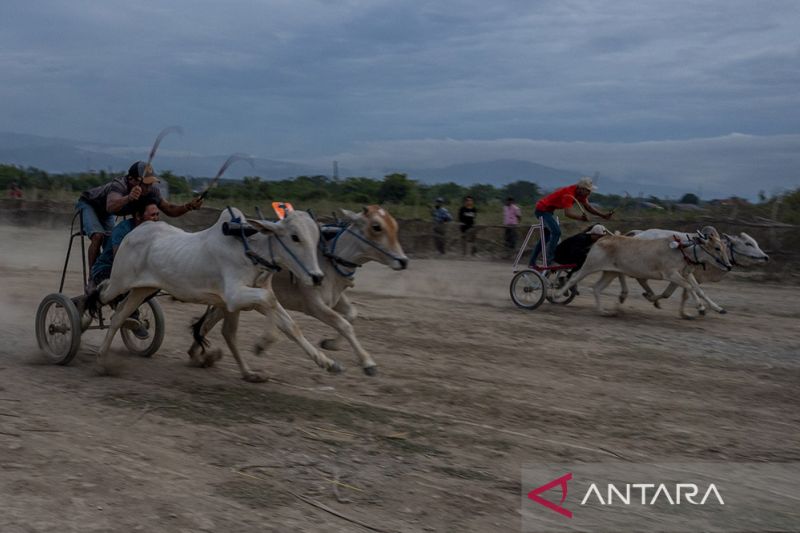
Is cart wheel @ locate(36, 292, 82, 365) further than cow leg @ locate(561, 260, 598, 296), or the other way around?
cow leg @ locate(561, 260, 598, 296)

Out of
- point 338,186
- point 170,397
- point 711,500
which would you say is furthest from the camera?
point 338,186

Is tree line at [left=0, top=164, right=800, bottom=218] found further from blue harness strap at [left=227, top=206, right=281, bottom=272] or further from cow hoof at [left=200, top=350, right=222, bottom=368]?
blue harness strap at [left=227, top=206, right=281, bottom=272]

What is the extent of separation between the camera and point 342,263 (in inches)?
342

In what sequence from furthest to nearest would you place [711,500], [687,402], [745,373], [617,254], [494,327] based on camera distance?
[617,254] < [494,327] < [745,373] < [687,402] < [711,500]

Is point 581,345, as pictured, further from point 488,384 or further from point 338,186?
point 338,186

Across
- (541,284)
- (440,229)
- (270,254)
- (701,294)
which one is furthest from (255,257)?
(440,229)

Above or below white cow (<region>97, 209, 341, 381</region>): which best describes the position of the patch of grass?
below

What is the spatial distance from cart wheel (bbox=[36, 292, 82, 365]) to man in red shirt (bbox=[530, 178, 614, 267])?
8.15m

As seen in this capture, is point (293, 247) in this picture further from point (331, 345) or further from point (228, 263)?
point (331, 345)

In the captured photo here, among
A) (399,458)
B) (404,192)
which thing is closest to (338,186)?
(404,192)

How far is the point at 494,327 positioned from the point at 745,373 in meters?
3.75

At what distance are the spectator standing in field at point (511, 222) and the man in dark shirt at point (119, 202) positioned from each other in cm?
1558

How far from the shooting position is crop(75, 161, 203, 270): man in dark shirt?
8.65 m

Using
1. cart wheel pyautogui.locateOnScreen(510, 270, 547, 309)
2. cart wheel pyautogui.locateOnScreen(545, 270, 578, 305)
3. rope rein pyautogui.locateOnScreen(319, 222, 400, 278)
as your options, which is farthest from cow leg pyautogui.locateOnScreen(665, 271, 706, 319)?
rope rein pyautogui.locateOnScreen(319, 222, 400, 278)
